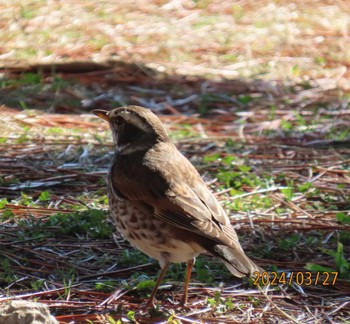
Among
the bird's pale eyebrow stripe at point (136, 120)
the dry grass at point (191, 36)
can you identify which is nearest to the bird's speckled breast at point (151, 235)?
the bird's pale eyebrow stripe at point (136, 120)

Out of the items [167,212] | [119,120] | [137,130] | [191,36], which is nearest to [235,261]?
[167,212]

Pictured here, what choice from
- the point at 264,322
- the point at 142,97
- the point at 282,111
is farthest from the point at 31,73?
the point at 264,322

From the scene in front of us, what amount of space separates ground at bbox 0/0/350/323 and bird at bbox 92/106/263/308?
35cm

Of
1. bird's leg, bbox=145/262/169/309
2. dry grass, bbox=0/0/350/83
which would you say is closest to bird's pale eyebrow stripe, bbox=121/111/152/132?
bird's leg, bbox=145/262/169/309

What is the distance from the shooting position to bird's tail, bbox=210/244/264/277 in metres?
5.25

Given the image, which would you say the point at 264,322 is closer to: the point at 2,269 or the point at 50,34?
the point at 2,269

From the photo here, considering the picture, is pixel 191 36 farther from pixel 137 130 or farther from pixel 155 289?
pixel 155 289

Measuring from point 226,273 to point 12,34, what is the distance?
728cm

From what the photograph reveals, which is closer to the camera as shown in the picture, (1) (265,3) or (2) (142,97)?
(2) (142,97)

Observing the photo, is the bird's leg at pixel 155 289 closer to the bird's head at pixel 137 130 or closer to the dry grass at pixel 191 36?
the bird's head at pixel 137 130

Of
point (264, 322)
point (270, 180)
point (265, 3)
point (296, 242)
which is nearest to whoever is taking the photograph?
point (264, 322)

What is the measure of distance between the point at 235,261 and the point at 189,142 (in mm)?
3893

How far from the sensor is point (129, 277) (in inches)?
239

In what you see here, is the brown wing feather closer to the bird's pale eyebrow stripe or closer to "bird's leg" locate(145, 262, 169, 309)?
the bird's pale eyebrow stripe
